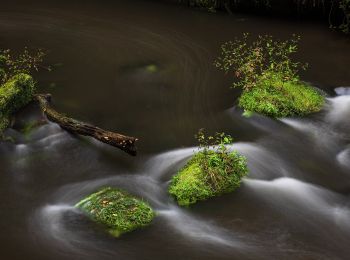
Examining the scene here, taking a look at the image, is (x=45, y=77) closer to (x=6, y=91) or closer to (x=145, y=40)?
(x=6, y=91)

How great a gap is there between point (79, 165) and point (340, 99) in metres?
4.68

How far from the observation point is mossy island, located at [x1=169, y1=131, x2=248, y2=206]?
219 inches

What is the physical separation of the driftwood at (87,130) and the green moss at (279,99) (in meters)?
2.28

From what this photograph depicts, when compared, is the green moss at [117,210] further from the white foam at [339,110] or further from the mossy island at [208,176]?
the white foam at [339,110]

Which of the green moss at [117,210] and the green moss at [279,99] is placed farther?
the green moss at [279,99]

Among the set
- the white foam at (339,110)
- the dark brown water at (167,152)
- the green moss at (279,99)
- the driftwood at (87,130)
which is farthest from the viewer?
the white foam at (339,110)

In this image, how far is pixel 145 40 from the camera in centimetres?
1033

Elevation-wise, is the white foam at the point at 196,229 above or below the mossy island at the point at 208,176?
below

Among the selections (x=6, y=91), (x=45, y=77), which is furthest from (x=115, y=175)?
(x=45, y=77)

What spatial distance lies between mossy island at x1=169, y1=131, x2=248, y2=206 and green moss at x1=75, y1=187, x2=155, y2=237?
1.62 ft

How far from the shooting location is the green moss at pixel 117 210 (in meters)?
5.04

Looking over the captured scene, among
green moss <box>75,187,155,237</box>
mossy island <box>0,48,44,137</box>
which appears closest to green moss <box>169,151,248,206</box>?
green moss <box>75,187,155,237</box>

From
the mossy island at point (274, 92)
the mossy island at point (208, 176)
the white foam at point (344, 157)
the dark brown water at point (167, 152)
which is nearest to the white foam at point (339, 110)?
the dark brown water at point (167, 152)

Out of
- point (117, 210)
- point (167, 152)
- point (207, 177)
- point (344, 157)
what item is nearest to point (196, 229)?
point (207, 177)
